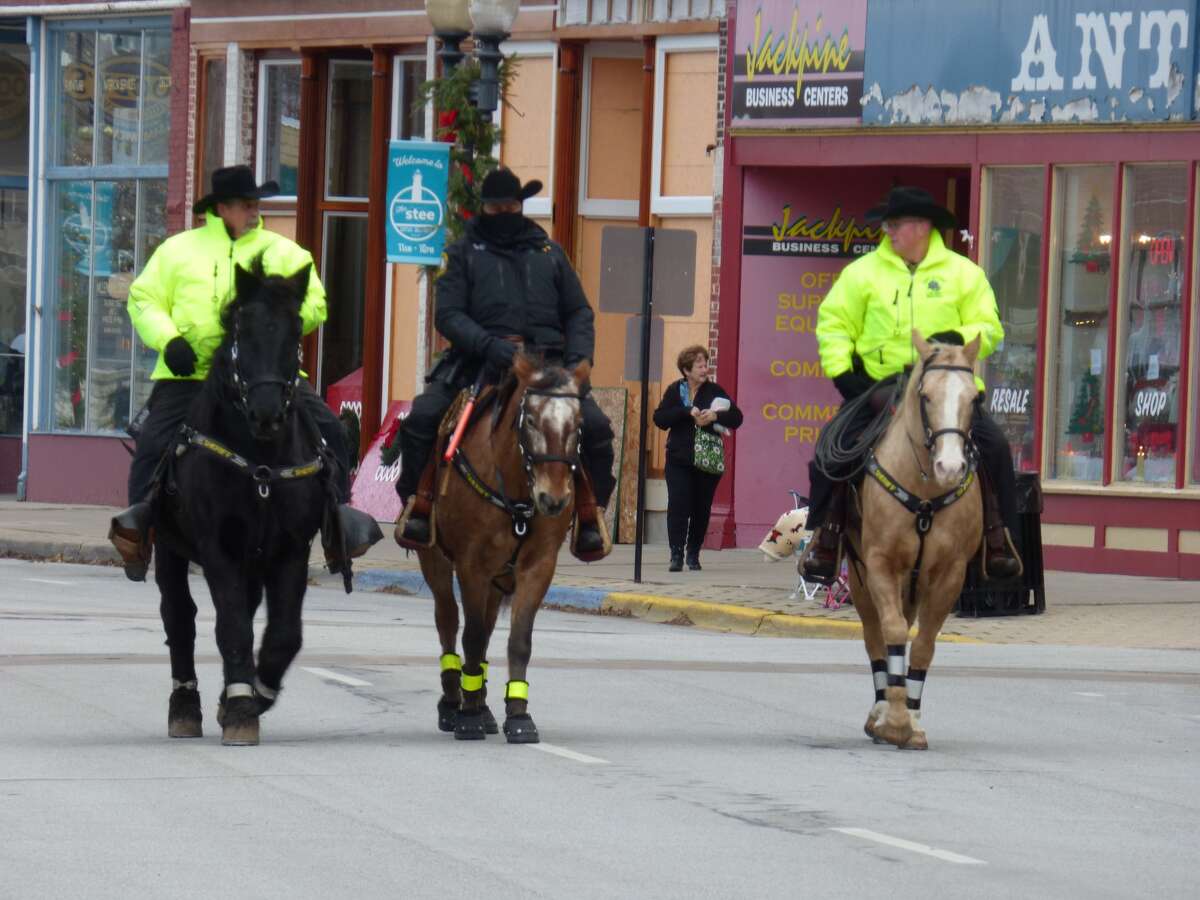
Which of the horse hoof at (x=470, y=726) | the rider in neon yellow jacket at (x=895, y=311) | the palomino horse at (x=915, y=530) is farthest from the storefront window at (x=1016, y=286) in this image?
the horse hoof at (x=470, y=726)

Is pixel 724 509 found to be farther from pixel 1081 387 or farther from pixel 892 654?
pixel 892 654

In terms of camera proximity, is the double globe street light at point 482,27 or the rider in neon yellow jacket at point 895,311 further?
the double globe street light at point 482,27

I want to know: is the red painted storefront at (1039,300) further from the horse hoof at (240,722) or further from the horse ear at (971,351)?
the horse hoof at (240,722)

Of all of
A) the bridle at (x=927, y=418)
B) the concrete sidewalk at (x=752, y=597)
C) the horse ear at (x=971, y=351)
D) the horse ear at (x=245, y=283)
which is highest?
the horse ear at (x=245, y=283)

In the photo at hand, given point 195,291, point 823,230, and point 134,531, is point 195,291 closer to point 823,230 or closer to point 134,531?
point 134,531

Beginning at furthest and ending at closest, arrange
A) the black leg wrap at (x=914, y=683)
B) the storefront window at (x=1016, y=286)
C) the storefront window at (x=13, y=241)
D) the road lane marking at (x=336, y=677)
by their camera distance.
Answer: the storefront window at (x=13, y=241) → the storefront window at (x=1016, y=286) → the road lane marking at (x=336, y=677) → the black leg wrap at (x=914, y=683)

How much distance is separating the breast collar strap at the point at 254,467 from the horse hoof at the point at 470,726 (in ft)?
4.37

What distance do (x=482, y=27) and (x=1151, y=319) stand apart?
6.10m

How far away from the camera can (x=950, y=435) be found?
418 inches

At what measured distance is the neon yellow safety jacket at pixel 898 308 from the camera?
1148 centimetres

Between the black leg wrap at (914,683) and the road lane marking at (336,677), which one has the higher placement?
the black leg wrap at (914,683)

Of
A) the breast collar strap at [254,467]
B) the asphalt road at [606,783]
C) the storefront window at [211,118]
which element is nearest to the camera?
the asphalt road at [606,783]

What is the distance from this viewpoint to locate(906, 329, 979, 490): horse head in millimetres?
10586

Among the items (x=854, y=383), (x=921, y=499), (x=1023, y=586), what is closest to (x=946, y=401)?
(x=921, y=499)
